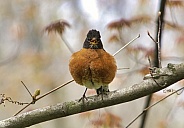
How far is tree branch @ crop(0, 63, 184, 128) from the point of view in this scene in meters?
1.25

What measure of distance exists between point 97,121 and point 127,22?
69 centimetres

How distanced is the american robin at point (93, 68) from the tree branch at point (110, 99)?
225mm

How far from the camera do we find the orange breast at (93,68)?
1580mm

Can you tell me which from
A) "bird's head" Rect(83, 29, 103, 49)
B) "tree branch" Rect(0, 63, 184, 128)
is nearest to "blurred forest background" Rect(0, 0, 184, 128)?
"bird's head" Rect(83, 29, 103, 49)

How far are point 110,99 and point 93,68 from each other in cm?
30

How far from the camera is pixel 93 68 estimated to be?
1.57m

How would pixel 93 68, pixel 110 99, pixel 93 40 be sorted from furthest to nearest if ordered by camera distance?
pixel 93 40
pixel 93 68
pixel 110 99

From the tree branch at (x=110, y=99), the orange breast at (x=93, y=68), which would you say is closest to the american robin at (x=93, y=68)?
the orange breast at (x=93, y=68)

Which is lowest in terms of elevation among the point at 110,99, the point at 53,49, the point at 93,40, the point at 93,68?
the point at 110,99

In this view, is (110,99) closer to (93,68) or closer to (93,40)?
(93,68)

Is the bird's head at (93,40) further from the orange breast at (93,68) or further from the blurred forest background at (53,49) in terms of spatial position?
the blurred forest background at (53,49)

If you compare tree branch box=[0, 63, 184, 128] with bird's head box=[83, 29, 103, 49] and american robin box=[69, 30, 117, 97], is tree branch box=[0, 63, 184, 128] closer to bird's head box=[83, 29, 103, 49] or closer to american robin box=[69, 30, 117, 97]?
american robin box=[69, 30, 117, 97]

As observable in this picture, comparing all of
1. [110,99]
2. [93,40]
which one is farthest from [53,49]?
[110,99]

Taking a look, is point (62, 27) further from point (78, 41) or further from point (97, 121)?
point (78, 41)
